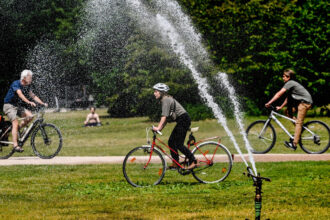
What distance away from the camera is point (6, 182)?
9328mm

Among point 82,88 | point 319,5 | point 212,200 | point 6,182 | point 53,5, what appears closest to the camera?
point 212,200

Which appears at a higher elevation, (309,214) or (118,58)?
(118,58)

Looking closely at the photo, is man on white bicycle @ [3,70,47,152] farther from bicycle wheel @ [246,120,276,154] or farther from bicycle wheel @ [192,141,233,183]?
bicycle wheel @ [246,120,276,154]

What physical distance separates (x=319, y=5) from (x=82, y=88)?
45.3 metres

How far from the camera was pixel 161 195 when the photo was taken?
7.91 metres

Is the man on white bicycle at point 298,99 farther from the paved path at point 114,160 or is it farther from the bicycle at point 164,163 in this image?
the bicycle at point 164,163

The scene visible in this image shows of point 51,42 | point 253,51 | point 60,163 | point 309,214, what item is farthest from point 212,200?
point 51,42

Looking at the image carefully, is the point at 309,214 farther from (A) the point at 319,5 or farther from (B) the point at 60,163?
(A) the point at 319,5

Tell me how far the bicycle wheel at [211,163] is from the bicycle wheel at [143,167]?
63 cm

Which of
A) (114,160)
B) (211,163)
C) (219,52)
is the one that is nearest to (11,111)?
(114,160)

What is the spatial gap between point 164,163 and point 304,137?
203 inches

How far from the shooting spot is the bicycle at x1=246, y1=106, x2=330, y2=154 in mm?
12500

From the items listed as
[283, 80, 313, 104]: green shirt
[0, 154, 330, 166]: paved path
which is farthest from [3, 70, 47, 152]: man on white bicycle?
[283, 80, 313, 104]: green shirt

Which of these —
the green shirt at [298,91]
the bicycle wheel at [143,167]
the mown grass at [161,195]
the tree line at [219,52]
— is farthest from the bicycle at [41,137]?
the tree line at [219,52]
